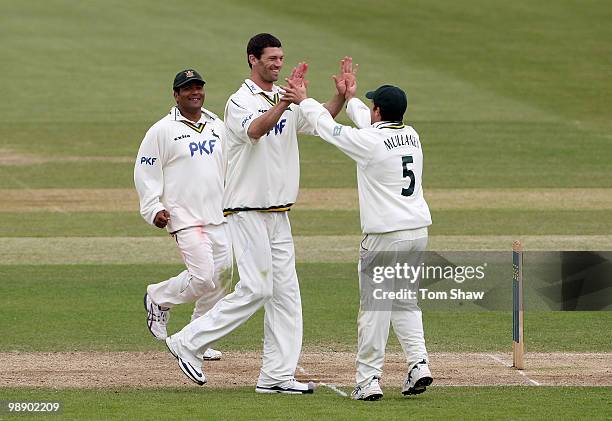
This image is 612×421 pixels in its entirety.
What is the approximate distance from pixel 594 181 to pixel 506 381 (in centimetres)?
1536

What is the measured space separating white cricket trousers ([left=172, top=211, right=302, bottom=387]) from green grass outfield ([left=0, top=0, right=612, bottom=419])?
1.14 ft

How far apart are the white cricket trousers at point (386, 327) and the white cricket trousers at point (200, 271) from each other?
202 cm

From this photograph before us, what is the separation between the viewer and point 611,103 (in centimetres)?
3344

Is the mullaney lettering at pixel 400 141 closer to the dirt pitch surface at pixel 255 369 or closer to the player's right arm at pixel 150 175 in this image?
the dirt pitch surface at pixel 255 369

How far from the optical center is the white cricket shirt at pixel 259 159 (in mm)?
9617

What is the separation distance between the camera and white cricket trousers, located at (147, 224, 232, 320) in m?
10.9

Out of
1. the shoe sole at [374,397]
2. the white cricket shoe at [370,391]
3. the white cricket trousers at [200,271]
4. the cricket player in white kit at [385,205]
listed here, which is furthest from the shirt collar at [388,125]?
the white cricket trousers at [200,271]

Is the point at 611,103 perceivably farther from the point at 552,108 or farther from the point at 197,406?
the point at 197,406

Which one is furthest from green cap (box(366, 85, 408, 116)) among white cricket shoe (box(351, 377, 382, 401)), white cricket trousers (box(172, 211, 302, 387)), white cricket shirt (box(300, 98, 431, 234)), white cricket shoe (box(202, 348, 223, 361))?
white cricket shoe (box(202, 348, 223, 361))

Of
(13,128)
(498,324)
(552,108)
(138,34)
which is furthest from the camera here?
(138,34)

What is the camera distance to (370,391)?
30.1ft

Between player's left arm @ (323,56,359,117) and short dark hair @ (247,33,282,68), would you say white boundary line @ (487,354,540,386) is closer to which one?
player's left arm @ (323,56,359,117)

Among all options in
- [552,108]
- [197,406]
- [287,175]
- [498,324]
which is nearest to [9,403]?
[197,406]

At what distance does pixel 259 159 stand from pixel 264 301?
1.00 meters
